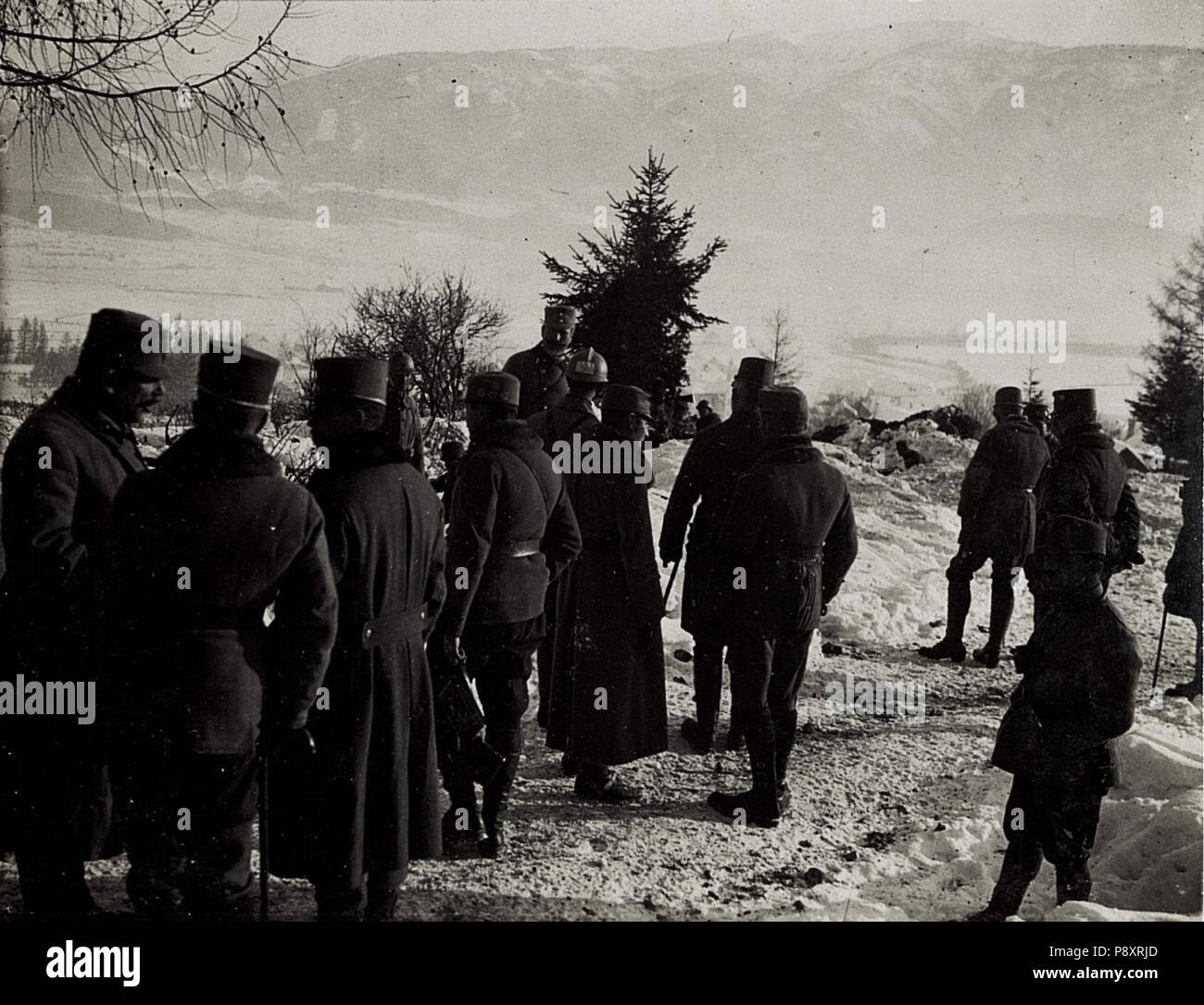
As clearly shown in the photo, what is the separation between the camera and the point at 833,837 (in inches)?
189

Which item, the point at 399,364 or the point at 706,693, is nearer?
the point at 399,364

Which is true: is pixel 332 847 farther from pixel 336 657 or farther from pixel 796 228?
pixel 796 228

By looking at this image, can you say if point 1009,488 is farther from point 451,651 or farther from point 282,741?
point 282,741

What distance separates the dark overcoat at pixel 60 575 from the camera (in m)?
3.32

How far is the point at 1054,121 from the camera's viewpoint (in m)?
11.2

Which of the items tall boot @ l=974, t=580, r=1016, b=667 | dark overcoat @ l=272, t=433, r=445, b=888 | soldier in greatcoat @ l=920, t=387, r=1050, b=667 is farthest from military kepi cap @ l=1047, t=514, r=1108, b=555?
tall boot @ l=974, t=580, r=1016, b=667

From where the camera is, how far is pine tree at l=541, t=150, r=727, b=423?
14.4 metres

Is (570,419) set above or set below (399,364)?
below

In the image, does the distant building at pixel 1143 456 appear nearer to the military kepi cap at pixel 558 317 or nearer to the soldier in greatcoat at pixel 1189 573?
the soldier in greatcoat at pixel 1189 573

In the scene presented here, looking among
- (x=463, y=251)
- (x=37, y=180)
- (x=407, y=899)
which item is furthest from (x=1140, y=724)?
(x=463, y=251)

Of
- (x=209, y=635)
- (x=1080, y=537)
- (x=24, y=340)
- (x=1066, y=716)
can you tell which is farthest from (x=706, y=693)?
(x=24, y=340)

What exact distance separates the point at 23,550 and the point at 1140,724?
6271 mm

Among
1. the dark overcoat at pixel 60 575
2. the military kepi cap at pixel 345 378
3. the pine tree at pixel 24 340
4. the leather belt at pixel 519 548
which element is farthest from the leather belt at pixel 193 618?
the pine tree at pixel 24 340

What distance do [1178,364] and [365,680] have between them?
989cm
